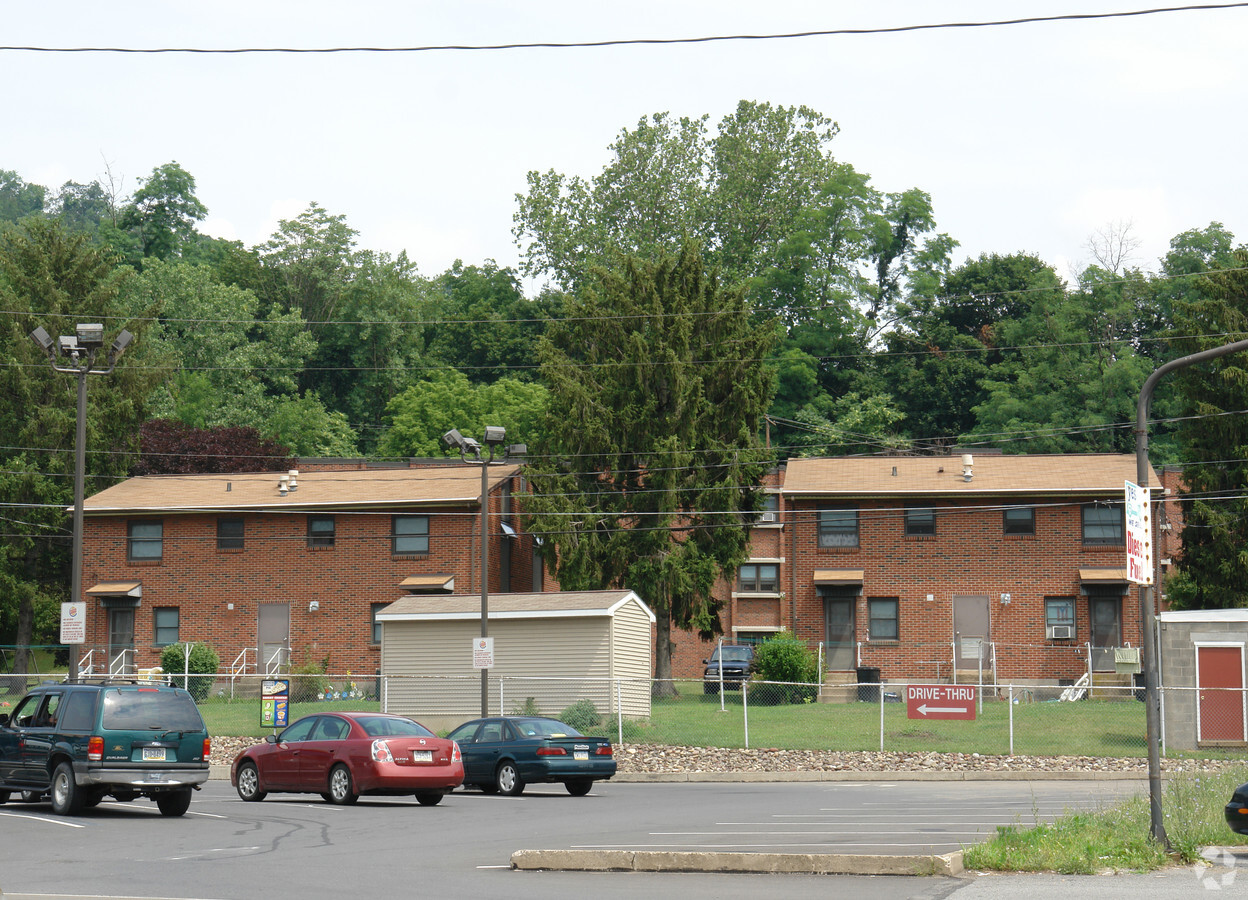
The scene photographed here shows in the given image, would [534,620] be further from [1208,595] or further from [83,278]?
[83,278]

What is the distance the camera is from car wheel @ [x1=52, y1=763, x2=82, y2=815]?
19.5 m

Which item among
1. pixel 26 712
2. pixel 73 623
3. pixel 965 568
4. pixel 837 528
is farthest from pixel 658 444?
pixel 26 712

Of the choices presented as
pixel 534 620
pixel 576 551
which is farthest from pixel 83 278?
pixel 534 620

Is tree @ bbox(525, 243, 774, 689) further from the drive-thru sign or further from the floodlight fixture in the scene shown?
the floodlight fixture

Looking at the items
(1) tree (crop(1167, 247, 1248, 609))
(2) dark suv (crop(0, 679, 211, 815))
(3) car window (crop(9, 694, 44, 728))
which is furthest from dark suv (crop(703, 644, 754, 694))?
(3) car window (crop(9, 694, 44, 728))

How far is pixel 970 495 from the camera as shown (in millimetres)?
50062

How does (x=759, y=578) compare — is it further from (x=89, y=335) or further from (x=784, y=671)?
(x=89, y=335)

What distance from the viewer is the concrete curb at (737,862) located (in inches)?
510

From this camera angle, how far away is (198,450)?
64.8 meters

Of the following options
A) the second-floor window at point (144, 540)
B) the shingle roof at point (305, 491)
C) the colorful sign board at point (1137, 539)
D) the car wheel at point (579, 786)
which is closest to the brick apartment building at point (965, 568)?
the shingle roof at point (305, 491)

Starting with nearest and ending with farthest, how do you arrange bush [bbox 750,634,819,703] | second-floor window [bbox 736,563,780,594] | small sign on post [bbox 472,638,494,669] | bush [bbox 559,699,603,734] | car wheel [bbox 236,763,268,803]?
car wheel [bbox 236,763,268,803], small sign on post [bbox 472,638,494,669], bush [bbox 559,699,603,734], bush [bbox 750,634,819,703], second-floor window [bbox 736,563,780,594]

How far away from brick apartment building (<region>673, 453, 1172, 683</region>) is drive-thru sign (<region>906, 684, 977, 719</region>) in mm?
15372

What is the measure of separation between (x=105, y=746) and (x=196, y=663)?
94.6 feet

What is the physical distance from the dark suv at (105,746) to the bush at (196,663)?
25947 millimetres
